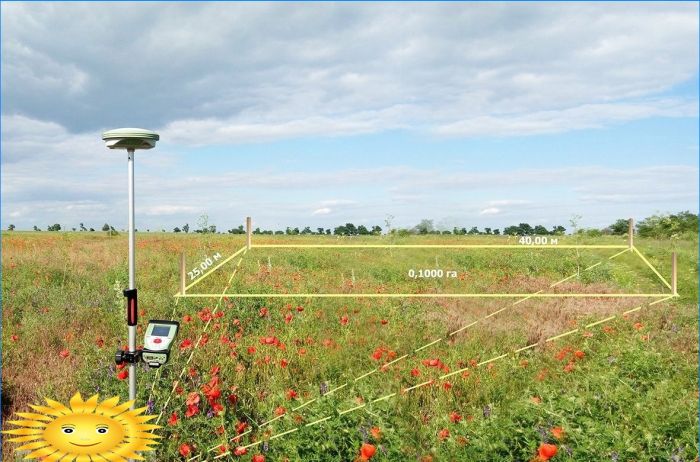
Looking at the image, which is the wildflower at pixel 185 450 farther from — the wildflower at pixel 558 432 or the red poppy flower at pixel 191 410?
the wildflower at pixel 558 432

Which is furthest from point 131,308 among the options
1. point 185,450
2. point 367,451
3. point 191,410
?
point 367,451

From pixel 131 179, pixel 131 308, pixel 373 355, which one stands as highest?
pixel 131 179

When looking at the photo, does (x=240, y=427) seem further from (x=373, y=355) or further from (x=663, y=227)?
(x=663, y=227)

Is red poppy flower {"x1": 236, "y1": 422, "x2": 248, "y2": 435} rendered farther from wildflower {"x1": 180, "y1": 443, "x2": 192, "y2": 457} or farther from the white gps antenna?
the white gps antenna

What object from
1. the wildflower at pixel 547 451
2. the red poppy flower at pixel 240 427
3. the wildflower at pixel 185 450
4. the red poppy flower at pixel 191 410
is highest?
the wildflower at pixel 547 451

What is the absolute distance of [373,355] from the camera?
631 centimetres

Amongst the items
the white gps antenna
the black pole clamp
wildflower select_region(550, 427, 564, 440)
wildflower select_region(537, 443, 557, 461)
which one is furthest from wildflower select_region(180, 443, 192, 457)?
wildflower select_region(550, 427, 564, 440)

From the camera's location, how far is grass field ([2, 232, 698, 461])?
4.50m

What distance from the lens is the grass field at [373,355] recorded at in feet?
14.8

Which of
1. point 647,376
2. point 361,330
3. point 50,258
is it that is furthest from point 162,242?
point 647,376

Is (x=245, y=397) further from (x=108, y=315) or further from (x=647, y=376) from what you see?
(x=647, y=376)

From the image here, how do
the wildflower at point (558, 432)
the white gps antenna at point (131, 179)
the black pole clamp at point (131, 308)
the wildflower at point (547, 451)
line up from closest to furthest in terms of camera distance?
1. the wildflower at point (547, 451)
2. the wildflower at point (558, 432)
3. the white gps antenna at point (131, 179)
4. the black pole clamp at point (131, 308)

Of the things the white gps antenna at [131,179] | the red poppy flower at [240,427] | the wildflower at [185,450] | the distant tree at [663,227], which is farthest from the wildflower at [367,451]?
the distant tree at [663,227]

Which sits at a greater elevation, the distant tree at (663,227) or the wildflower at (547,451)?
the distant tree at (663,227)
